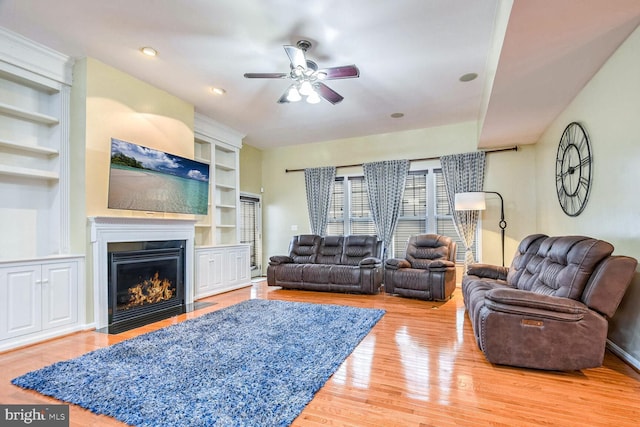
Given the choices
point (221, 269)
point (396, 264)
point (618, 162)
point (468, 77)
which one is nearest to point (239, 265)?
point (221, 269)

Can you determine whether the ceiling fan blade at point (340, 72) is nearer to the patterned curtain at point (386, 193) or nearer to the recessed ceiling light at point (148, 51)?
the recessed ceiling light at point (148, 51)

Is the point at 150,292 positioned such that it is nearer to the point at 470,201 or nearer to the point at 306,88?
the point at 306,88

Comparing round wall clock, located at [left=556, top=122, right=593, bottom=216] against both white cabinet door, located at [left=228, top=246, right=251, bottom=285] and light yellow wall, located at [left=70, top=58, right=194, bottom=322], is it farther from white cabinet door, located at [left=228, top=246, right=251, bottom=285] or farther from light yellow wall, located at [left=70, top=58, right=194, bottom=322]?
light yellow wall, located at [left=70, top=58, right=194, bottom=322]

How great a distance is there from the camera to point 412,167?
6.21 metres

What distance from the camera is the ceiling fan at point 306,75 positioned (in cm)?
300

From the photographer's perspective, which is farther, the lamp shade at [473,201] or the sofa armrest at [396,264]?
the lamp shade at [473,201]

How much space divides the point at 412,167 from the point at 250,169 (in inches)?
138

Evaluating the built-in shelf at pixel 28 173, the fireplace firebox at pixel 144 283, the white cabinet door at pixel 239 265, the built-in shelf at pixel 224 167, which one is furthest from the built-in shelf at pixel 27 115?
the white cabinet door at pixel 239 265

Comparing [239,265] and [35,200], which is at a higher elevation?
[35,200]

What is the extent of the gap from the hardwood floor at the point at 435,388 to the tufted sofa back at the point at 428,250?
6.57 feet

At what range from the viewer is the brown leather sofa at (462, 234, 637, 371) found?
231 cm

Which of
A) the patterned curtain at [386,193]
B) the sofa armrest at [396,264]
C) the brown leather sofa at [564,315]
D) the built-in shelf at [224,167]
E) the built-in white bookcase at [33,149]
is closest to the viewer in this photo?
the brown leather sofa at [564,315]

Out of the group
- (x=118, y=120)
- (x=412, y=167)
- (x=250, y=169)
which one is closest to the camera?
(x=118, y=120)

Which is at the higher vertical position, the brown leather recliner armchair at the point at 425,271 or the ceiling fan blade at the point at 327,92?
Result: the ceiling fan blade at the point at 327,92
